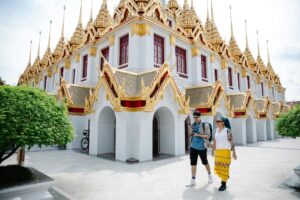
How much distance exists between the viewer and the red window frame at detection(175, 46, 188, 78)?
15.7 metres

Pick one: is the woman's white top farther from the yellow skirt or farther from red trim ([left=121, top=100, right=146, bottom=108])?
red trim ([left=121, top=100, right=146, bottom=108])

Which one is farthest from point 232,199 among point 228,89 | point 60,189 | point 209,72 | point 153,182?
point 228,89

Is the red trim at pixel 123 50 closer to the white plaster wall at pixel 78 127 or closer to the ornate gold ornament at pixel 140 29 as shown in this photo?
the ornate gold ornament at pixel 140 29

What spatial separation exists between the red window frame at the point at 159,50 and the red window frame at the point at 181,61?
1.96 m

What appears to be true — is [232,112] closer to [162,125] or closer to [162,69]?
[162,125]

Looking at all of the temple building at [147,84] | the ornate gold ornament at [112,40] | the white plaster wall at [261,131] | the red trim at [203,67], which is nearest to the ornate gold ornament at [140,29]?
the temple building at [147,84]

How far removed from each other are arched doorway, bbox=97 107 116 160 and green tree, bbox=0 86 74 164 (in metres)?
6.41

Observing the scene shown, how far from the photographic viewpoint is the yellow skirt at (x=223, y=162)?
16.9 feet

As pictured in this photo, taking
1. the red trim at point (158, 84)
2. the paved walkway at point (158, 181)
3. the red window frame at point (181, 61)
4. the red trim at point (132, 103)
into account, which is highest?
the red window frame at point (181, 61)

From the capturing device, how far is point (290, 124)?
21.9ft

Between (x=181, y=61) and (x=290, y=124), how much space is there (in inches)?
409

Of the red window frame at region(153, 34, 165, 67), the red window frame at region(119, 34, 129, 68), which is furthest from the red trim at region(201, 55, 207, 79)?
the red window frame at region(119, 34, 129, 68)

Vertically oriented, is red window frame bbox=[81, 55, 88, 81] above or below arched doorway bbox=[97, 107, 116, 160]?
above

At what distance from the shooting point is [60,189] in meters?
5.46
